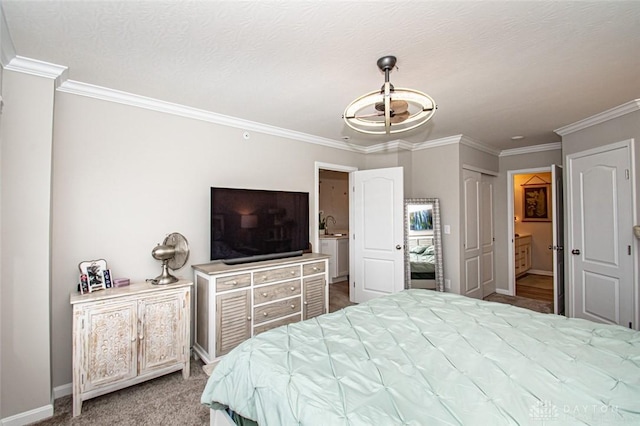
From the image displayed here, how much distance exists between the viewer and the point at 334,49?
193cm

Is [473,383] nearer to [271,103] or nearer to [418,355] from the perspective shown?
[418,355]

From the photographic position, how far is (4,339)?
1979mm

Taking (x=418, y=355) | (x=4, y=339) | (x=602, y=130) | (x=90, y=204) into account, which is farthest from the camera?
(x=602, y=130)

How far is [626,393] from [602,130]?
136 inches

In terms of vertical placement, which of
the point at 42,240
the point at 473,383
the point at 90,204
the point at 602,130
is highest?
the point at 602,130

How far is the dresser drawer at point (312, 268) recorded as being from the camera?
3.43 metres

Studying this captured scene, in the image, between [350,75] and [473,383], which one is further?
[350,75]

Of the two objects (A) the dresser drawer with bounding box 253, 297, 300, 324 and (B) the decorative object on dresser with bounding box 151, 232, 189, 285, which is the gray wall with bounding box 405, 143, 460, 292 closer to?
(A) the dresser drawer with bounding box 253, 297, 300, 324

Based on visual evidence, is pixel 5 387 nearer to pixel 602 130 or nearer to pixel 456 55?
pixel 456 55

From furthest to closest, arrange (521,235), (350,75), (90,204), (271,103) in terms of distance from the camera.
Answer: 1. (521,235)
2. (271,103)
3. (90,204)
4. (350,75)

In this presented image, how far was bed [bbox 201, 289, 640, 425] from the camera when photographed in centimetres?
104

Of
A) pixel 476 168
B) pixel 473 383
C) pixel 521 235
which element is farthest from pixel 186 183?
pixel 521 235

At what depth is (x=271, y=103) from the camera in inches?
114

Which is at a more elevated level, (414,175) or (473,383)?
(414,175)
